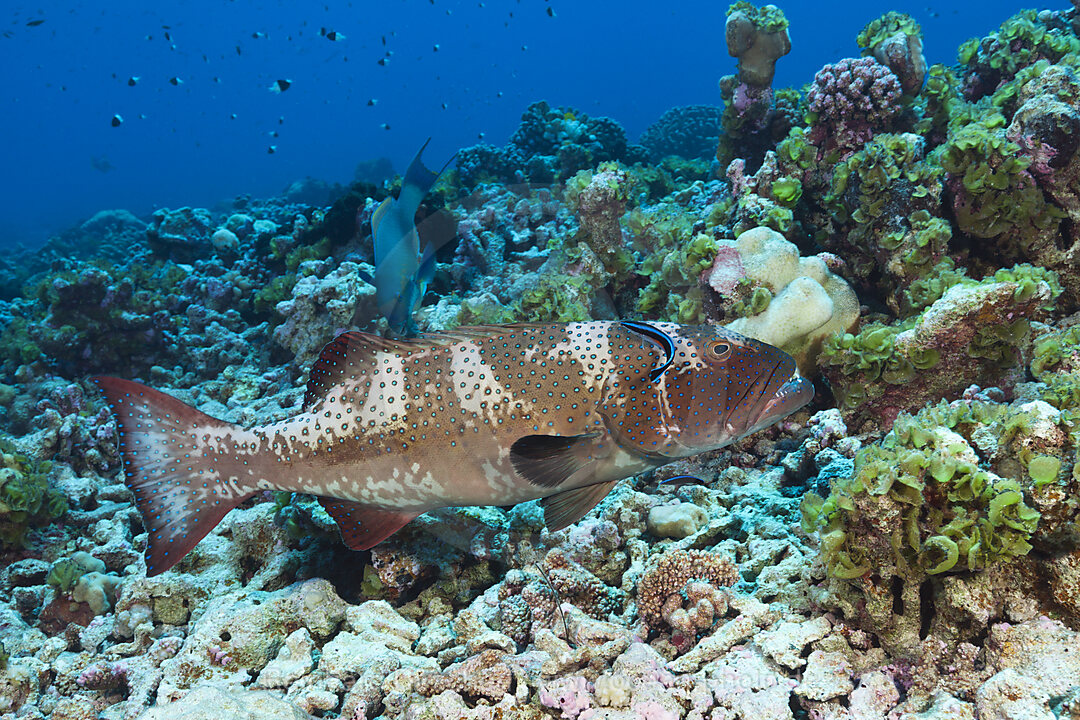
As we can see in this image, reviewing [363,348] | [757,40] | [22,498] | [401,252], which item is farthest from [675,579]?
[757,40]

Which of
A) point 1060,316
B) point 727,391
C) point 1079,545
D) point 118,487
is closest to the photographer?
point 1079,545

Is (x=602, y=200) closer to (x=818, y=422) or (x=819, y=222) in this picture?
(x=819, y=222)

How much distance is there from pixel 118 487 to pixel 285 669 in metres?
4.05

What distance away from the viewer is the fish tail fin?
339 cm

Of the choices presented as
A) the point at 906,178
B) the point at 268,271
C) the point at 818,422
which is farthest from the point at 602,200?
the point at 268,271

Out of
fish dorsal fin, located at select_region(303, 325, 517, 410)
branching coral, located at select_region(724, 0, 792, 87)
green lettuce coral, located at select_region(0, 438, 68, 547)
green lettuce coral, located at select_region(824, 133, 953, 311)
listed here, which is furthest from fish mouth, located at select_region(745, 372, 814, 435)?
branching coral, located at select_region(724, 0, 792, 87)

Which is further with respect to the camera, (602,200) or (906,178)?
(602,200)

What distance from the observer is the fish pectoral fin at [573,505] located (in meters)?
3.16

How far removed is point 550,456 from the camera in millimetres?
2926

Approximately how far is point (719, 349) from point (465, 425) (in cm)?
140

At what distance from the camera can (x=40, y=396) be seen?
324 inches

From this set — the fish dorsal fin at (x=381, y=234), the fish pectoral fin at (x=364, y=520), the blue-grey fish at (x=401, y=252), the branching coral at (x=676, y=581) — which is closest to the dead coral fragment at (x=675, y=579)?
the branching coral at (x=676, y=581)

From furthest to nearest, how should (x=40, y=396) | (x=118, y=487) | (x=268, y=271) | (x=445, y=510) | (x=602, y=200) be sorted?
1. (x=268, y=271)
2. (x=40, y=396)
3. (x=602, y=200)
4. (x=118, y=487)
5. (x=445, y=510)

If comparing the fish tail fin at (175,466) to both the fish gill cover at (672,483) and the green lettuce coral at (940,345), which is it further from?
the green lettuce coral at (940,345)
